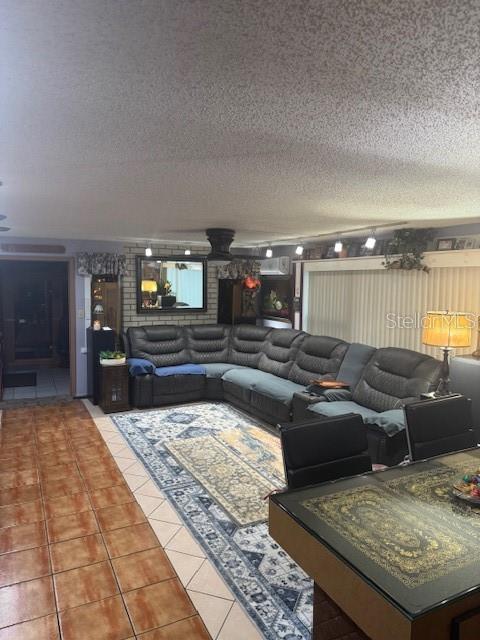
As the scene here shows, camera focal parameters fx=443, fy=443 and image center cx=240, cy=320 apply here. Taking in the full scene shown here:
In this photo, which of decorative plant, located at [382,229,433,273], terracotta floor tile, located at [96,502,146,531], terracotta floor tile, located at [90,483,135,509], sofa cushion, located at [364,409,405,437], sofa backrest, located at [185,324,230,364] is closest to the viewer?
terracotta floor tile, located at [96,502,146,531]

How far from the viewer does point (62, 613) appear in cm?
228

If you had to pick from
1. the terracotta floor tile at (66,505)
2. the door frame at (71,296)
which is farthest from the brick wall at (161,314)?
the terracotta floor tile at (66,505)

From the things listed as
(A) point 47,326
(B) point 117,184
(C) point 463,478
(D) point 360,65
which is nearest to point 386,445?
(C) point 463,478

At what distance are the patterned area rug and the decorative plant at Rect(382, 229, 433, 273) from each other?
7.66 feet

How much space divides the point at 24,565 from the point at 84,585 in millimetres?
450

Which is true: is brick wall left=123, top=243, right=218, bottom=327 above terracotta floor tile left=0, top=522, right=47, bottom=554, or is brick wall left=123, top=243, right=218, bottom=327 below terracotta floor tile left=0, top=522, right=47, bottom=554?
above

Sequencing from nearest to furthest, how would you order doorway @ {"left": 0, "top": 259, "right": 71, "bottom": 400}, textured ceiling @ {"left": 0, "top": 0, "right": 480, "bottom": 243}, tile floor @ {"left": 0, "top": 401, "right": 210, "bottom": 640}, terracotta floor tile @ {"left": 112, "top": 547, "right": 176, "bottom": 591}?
1. textured ceiling @ {"left": 0, "top": 0, "right": 480, "bottom": 243}
2. tile floor @ {"left": 0, "top": 401, "right": 210, "bottom": 640}
3. terracotta floor tile @ {"left": 112, "top": 547, "right": 176, "bottom": 591}
4. doorway @ {"left": 0, "top": 259, "right": 71, "bottom": 400}

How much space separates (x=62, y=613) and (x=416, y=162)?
2.84 meters

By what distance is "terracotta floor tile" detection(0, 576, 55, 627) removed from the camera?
7.39ft

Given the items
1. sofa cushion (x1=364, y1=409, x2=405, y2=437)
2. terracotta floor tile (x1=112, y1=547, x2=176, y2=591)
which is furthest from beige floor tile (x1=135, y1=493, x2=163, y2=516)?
sofa cushion (x1=364, y1=409, x2=405, y2=437)

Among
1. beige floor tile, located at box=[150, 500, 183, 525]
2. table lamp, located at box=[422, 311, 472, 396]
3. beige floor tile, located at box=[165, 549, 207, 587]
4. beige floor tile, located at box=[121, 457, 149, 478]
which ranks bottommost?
beige floor tile, located at box=[165, 549, 207, 587]

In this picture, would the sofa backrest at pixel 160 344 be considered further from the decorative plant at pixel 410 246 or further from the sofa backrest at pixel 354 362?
the decorative plant at pixel 410 246

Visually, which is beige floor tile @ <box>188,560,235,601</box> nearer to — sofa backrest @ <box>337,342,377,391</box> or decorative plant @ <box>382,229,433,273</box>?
sofa backrest @ <box>337,342,377,391</box>

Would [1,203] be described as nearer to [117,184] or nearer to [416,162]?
[117,184]
